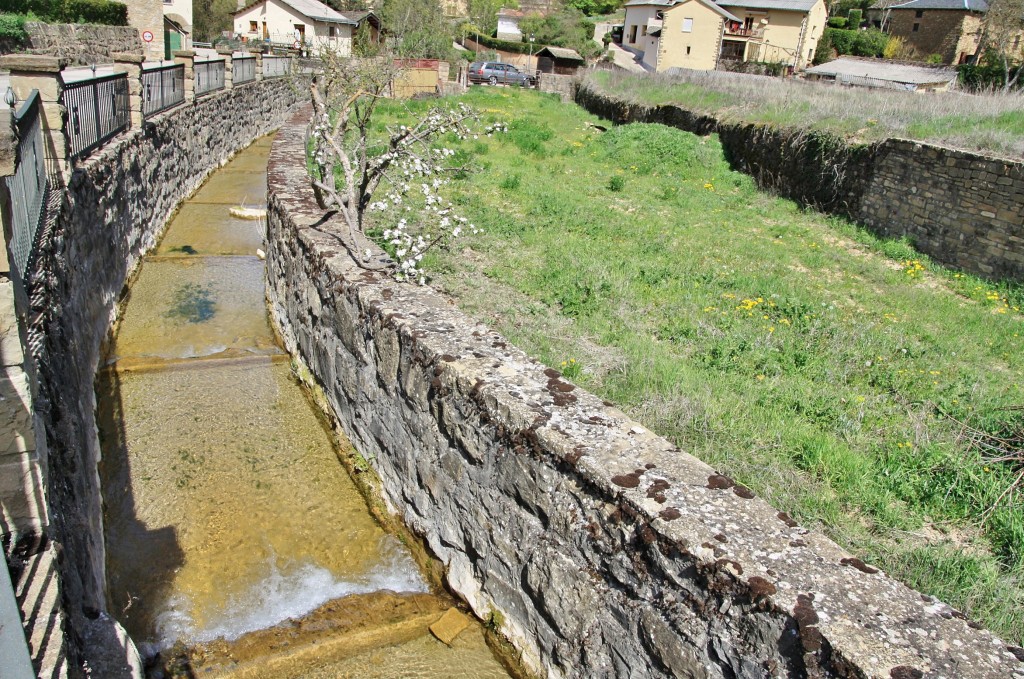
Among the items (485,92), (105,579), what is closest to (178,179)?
(105,579)

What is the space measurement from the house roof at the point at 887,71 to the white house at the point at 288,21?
3143 centimetres

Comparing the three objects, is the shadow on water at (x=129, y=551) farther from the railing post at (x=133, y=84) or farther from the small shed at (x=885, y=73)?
the small shed at (x=885, y=73)

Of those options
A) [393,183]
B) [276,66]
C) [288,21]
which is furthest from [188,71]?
[288,21]

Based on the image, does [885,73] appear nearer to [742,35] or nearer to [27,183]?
[742,35]

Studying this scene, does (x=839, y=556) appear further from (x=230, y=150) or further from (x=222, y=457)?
(x=230, y=150)

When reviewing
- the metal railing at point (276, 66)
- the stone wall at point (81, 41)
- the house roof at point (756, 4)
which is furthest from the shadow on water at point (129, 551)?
the house roof at point (756, 4)

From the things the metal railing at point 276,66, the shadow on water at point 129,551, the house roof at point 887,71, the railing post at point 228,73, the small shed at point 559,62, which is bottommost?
the shadow on water at point 129,551

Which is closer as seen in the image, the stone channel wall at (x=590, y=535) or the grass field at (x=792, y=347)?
the stone channel wall at (x=590, y=535)

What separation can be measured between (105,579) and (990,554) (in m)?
4.80

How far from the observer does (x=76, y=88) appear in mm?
8180

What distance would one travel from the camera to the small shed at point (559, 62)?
4978 centimetres

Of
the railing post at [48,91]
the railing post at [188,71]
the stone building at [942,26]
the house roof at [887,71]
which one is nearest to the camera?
the railing post at [48,91]

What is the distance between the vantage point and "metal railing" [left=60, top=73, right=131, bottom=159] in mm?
7727

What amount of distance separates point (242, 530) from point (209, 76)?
14.6 metres
